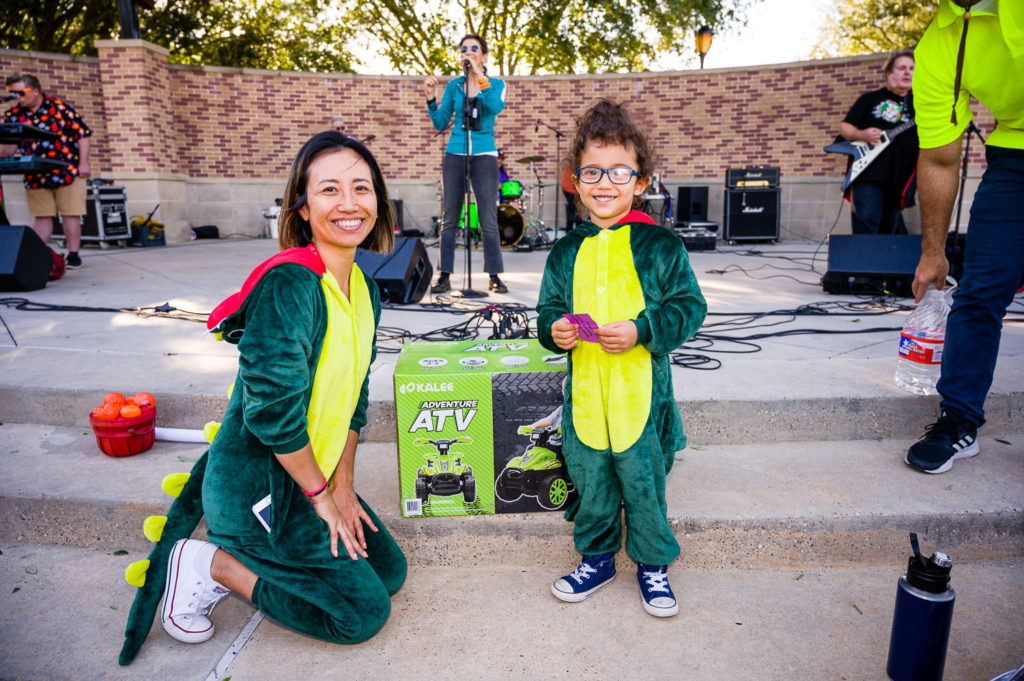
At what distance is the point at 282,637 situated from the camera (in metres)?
1.85

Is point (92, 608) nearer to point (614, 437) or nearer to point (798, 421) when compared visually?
point (614, 437)

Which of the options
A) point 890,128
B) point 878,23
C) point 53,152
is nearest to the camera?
point 890,128

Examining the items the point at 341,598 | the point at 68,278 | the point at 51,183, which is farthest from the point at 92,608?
the point at 51,183

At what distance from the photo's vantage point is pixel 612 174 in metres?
1.85

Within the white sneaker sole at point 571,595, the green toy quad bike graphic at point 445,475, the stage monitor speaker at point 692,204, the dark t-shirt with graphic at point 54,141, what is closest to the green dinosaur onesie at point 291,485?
the green toy quad bike graphic at point 445,475

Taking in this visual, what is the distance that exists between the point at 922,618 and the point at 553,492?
1.09 meters

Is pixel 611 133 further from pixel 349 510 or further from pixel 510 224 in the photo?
pixel 510 224

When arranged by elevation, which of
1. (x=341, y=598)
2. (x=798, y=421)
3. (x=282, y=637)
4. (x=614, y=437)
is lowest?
(x=282, y=637)

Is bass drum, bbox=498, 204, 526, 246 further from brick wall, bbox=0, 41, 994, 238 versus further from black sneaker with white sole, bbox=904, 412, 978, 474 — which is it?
black sneaker with white sole, bbox=904, 412, 978, 474

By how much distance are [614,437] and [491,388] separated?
0.45m

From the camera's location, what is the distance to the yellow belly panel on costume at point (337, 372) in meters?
1.74

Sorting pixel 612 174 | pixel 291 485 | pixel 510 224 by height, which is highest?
pixel 612 174

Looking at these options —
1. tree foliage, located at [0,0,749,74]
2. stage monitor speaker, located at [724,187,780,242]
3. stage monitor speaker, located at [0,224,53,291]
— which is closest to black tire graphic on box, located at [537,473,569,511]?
stage monitor speaker, located at [0,224,53,291]

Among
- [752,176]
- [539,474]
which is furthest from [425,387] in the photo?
[752,176]
